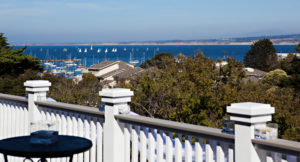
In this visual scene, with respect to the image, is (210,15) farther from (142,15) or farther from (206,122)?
(206,122)

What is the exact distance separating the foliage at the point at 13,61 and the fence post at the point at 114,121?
23750 millimetres

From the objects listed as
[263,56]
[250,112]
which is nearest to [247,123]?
[250,112]

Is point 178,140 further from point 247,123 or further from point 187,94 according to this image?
point 187,94

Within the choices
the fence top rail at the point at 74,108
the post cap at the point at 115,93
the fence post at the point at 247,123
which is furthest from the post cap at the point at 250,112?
the fence top rail at the point at 74,108

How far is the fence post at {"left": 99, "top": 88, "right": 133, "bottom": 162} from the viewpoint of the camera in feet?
15.3

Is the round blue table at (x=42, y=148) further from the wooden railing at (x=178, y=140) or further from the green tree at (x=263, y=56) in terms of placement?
the green tree at (x=263, y=56)

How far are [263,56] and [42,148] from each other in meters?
68.0

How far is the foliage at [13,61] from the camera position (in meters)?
27.5

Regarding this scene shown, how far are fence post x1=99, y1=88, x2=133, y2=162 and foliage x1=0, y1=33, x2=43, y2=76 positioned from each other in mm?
23750

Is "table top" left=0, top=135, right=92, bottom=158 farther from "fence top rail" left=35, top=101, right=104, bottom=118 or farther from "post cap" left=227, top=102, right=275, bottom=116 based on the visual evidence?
"post cap" left=227, top=102, right=275, bottom=116

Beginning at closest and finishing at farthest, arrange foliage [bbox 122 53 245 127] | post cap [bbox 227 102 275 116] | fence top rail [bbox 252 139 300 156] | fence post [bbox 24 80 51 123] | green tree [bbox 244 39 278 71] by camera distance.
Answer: fence top rail [bbox 252 139 300 156] → post cap [bbox 227 102 275 116] → fence post [bbox 24 80 51 123] → foliage [bbox 122 53 245 127] → green tree [bbox 244 39 278 71]

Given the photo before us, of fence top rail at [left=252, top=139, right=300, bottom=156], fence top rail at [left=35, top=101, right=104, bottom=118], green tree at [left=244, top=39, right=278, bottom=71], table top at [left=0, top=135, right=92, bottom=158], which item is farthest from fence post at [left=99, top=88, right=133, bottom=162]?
green tree at [left=244, top=39, right=278, bottom=71]

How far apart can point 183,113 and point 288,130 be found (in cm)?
228

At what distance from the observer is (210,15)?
10019cm
